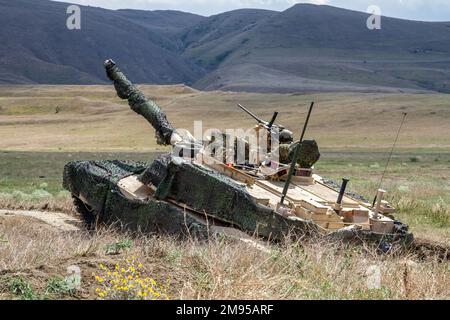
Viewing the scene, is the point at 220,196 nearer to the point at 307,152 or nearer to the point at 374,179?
the point at 307,152

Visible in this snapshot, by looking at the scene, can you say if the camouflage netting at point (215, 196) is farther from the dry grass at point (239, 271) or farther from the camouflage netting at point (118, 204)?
the dry grass at point (239, 271)

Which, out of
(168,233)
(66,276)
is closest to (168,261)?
(66,276)

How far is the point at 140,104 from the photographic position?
16.5 m

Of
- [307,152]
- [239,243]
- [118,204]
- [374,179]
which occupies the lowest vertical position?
[374,179]

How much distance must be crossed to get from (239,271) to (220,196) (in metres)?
4.94

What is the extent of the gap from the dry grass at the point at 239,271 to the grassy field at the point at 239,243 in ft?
0.05

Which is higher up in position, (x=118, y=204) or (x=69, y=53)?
(x=118, y=204)

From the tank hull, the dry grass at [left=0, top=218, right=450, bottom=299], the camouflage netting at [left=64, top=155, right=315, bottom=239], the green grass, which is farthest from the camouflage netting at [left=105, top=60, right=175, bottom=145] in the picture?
the dry grass at [left=0, top=218, right=450, bottom=299]

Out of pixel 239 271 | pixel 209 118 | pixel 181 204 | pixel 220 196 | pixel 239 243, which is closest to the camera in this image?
pixel 239 271

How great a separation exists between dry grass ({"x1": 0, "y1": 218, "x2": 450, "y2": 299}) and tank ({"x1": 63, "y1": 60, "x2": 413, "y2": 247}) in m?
2.25

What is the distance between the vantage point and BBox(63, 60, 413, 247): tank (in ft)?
41.7

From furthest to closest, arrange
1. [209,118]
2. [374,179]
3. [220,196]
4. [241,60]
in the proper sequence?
[241,60] < [209,118] < [374,179] < [220,196]

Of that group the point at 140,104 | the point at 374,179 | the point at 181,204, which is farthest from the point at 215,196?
the point at 374,179
